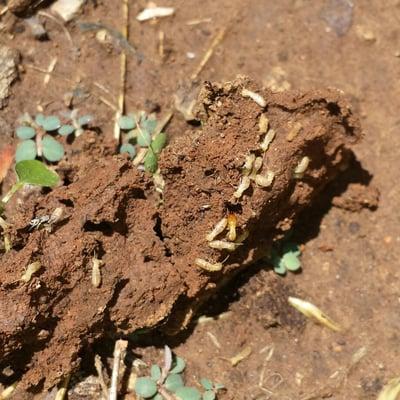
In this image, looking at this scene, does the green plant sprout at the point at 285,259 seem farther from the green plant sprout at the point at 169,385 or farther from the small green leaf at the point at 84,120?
the small green leaf at the point at 84,120

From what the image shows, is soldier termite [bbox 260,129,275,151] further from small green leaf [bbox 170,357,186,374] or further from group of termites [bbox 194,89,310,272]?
small green leaf [bbox 170,357,186,374]

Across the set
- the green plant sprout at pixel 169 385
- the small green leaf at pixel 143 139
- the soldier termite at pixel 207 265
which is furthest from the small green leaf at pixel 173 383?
the small green leaf at pixel 143 139

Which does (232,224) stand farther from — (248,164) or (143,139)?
(143,139)

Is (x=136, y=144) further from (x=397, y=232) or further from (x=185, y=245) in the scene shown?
(x=397, y=232)

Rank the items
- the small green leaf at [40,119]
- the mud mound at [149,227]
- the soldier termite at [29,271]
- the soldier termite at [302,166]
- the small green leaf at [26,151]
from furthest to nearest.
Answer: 1. the small green leaf at [40,119]
2. the small green leaf at [26,151]
3. the soldier termite at [302,166]
4. the mud mound at [149,227]
5. the soldier termite at [29,271]

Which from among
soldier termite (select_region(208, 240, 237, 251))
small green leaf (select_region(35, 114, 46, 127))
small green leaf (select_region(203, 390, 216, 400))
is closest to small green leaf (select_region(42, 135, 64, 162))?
small green leaf (select_region(35, 114, 46, 127))

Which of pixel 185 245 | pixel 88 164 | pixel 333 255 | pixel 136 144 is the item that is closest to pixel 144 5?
pixel 136 144

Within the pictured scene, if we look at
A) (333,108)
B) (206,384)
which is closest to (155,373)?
(206,384)
